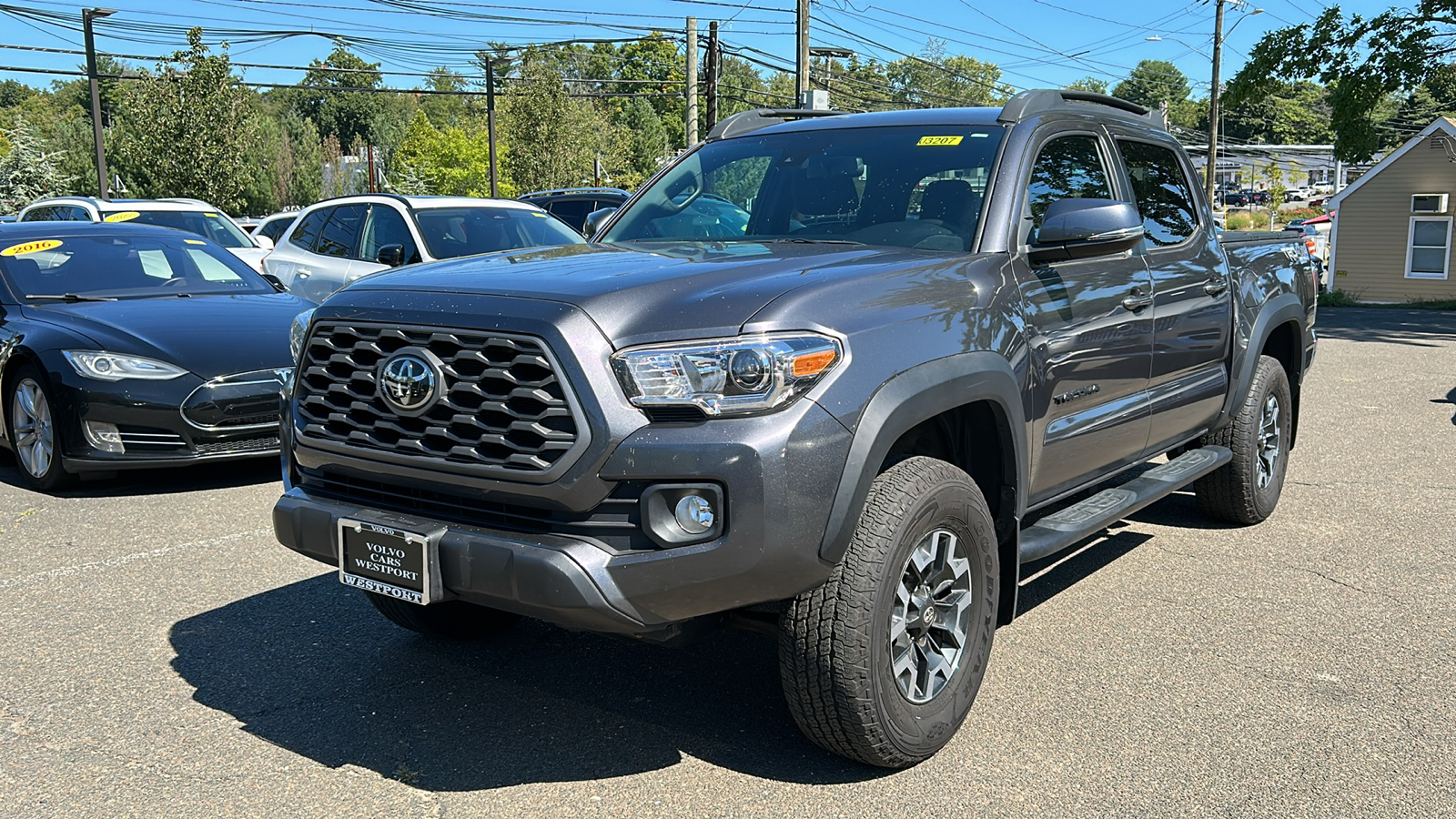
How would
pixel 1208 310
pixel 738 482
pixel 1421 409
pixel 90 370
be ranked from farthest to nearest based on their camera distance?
1. pixel 1421 409
2. pixel 90 370
3. pixel 1208 310
4. pixel 738 482

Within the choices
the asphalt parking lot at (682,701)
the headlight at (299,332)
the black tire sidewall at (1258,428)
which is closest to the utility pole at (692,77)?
the black tire sidewall at (1258,428)

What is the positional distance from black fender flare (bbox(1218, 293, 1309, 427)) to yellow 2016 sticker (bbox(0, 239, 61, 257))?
735 centimetres

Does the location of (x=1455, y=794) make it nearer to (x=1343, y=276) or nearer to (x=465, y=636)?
(x=465, y=636)

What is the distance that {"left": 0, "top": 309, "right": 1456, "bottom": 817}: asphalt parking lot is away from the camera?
10.9 feet

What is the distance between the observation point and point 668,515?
2992mm

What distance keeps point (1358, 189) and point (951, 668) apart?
3533 cm

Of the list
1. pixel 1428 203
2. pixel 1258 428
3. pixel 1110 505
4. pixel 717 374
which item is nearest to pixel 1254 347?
pixel 1258 428

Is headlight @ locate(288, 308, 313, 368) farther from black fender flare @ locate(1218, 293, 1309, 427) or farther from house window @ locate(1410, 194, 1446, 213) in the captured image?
house window @ locate(1410, 194, 1446, 213)

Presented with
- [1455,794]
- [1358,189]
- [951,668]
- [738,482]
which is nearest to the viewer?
[738,482]

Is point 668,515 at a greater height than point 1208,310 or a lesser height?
lesser

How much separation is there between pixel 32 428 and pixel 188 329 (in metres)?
1.08

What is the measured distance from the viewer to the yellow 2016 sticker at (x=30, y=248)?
26.2 ft

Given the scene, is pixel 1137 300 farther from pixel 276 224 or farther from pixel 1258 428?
pixel 276 224

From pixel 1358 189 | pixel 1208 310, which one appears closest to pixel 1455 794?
pixel 1208 310
